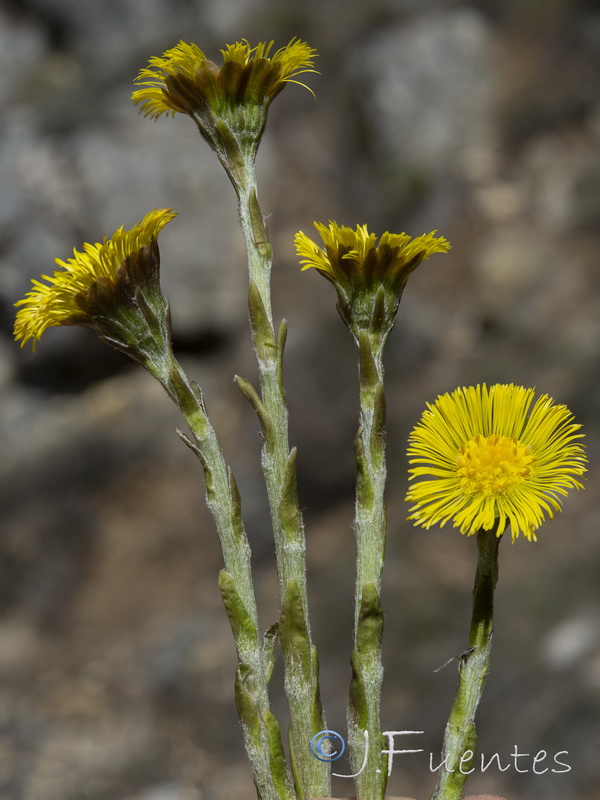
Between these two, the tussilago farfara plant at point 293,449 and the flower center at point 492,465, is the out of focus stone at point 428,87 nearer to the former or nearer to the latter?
the tussilago farfara plant at point 293,449

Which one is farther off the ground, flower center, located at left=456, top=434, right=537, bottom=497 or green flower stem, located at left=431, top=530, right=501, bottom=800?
flower center, located at left=456, top=434, right=537, bottom=497

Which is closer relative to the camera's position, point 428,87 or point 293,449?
point 293,449

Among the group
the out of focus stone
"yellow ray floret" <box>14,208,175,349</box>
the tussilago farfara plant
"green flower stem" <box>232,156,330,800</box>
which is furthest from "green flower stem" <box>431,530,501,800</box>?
the out of focus stone

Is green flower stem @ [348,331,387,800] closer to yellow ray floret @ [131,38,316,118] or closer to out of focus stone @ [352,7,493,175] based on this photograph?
yellow ray floret @ [131,38,316,118]


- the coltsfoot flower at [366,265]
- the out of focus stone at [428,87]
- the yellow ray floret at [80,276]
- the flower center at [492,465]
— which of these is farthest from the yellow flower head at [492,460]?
the out of focus stone at [428,87]

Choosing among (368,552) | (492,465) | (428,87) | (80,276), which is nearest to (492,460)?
(492,465)

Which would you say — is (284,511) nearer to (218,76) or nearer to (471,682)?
(471,682)
